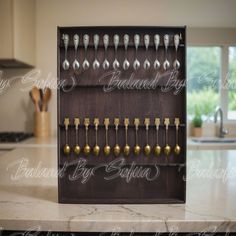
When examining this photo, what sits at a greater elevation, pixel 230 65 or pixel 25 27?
pixel 25 27

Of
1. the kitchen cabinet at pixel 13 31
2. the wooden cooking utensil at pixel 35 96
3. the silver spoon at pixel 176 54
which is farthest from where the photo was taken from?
the wooden cooking utensil at pixel 35 96

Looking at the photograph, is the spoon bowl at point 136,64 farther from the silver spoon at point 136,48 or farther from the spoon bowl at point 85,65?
the spoon bowl at point 85,65

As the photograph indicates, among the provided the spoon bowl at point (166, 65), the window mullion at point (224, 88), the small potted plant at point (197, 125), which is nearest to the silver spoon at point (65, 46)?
the spoon bowl at point (166, 65)

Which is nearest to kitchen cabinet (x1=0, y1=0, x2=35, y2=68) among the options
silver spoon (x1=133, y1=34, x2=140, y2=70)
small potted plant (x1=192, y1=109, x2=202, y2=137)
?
silver spoon (x1=133, y1=34, x2=140, y2=70)

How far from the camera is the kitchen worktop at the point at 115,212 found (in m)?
0.88

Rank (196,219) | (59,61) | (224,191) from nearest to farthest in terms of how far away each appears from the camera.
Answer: (196,219) < (59,61) < (224,191)

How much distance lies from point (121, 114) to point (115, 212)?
33cm

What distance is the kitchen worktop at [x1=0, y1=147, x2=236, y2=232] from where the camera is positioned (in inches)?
34.7

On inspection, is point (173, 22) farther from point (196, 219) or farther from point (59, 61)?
point (196, 219)

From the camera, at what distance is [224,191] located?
117 centimetres

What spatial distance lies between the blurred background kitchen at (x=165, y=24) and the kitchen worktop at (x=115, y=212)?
170 centimetres

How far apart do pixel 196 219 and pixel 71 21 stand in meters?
2.53

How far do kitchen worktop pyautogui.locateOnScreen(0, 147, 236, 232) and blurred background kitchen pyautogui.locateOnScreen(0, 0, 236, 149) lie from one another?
5.58ft

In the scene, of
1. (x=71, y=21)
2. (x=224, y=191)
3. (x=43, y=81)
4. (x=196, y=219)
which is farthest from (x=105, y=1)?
(x=196, y=219)
